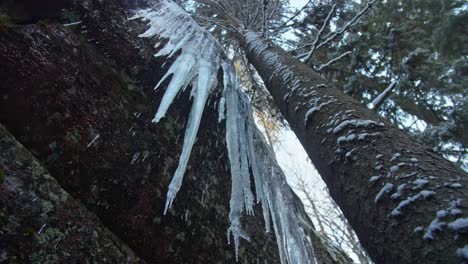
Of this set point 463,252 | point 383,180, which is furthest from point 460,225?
point 383,180

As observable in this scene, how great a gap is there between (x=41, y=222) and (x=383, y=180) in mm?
1374

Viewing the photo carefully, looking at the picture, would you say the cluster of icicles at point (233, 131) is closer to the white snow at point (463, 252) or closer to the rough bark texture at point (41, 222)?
the rough bark texture at point (41, 222)

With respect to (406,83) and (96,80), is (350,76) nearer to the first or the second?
(406,83)

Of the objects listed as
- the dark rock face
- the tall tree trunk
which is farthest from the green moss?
the tall tree trunk

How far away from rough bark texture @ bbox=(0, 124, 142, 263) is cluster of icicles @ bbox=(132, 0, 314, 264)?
0.41 metres

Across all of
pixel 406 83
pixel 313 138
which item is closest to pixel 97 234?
pixel 313 138

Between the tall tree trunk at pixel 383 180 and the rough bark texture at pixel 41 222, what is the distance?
1.07m

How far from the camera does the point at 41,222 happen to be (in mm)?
1361

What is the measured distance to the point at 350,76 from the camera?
239 inches

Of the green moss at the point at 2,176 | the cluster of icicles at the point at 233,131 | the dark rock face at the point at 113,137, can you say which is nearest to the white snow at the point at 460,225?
the cluster of icicles at the point at 233,131

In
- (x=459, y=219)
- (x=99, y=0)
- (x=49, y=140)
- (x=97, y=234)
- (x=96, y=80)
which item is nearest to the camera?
(x=459, y=219)

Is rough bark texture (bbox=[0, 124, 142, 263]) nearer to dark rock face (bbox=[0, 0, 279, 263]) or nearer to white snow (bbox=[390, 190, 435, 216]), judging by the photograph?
dark rock face (bbox=[0, 0, 279, 263])

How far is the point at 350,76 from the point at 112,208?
5.37 meters

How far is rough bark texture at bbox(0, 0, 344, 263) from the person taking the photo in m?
1.67
